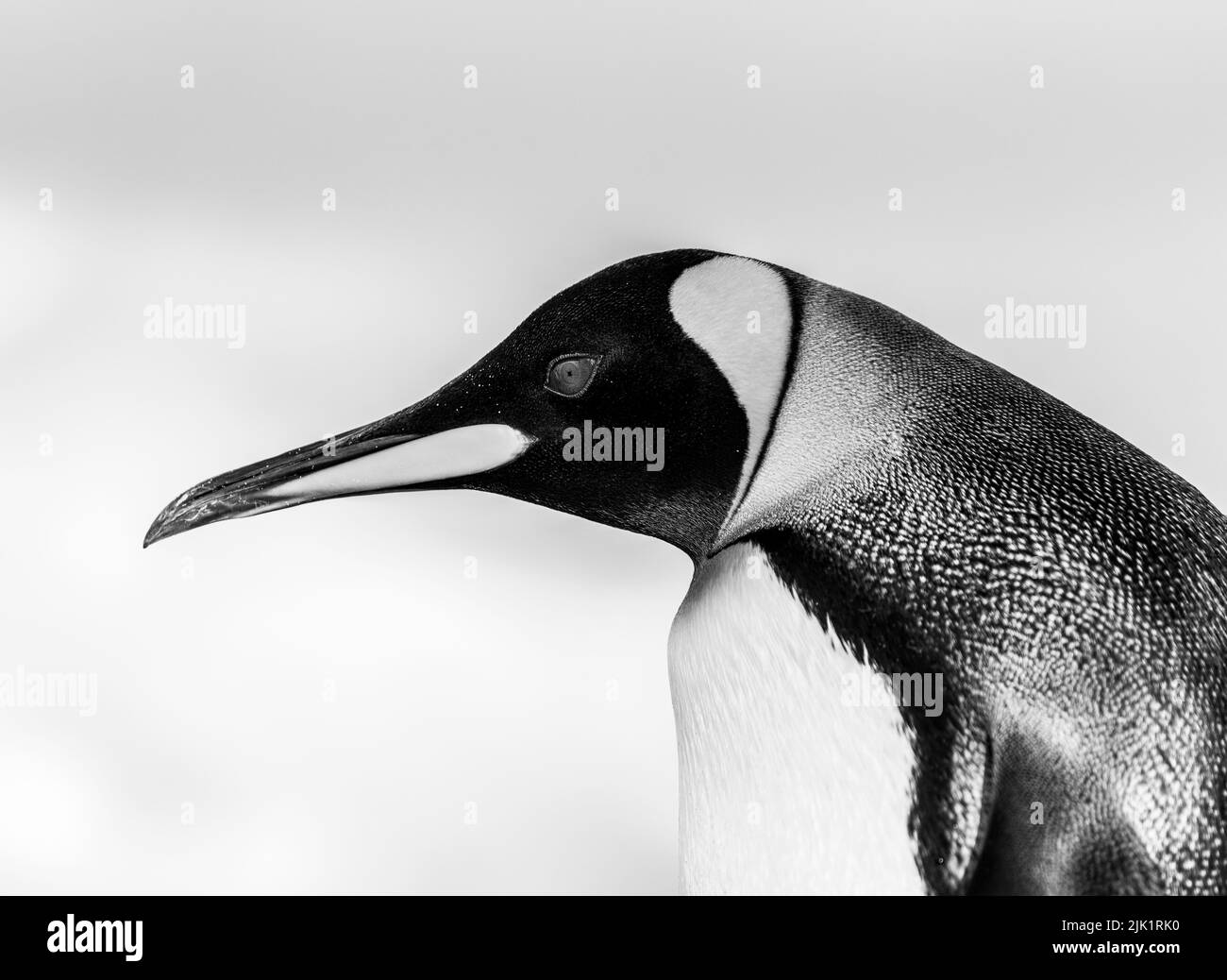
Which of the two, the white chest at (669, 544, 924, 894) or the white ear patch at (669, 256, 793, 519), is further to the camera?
the white ear patch at (669, 256, 793, 519)

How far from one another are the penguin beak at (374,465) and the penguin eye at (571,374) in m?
0.07

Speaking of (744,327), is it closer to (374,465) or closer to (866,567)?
(866,567)

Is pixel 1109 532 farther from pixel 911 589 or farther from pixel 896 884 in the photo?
pixel 896 884

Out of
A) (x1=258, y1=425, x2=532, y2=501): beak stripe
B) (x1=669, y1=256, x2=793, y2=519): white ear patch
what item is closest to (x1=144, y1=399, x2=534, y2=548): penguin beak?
(x1=258, y1=425, x2=532, y2=501): beak stripe

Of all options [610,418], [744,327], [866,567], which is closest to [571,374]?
[610,418]

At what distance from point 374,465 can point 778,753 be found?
0.57 metres

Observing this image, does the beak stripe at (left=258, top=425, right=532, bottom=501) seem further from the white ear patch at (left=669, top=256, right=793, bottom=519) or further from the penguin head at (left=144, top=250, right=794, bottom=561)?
the white ear patch at (left=669, top=256, right=793, bottom=519)

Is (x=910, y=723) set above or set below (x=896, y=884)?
above

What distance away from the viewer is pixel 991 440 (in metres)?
Result: 1.28

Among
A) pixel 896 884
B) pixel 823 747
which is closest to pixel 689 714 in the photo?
pixel 823 747

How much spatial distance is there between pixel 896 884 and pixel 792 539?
36 cm

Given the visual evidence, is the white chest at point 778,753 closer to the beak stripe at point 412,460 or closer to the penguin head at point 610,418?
the penguin head at point 610,418

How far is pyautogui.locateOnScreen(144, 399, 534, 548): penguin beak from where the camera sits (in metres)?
1.44
